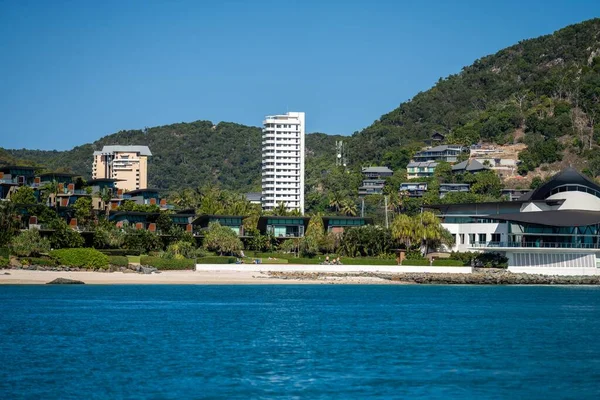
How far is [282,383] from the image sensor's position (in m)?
36.3

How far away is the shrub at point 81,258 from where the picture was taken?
89.3 meters

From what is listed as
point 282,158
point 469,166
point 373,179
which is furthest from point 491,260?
point 282,158

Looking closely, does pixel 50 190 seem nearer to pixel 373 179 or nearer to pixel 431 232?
pixel 431 232

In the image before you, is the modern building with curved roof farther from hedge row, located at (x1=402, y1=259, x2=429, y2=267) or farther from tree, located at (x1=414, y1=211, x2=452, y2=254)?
hedge row, located at (x1=402, y1=259, x2=429, y2=267)

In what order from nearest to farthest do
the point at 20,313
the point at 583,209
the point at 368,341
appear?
the point at 368,341 → the point at 20,313 → the point at 583,209

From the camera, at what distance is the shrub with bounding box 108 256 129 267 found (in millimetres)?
91875

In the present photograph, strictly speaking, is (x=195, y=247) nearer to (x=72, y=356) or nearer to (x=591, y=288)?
(x=591, y=288)

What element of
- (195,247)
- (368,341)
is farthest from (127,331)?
(195,247)

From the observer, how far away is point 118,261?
9219cm

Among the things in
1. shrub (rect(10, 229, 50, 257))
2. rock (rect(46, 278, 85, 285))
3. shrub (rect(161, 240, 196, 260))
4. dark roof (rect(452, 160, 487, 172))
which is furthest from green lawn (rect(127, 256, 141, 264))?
dark roof (rect(452, 160, 487, 172))

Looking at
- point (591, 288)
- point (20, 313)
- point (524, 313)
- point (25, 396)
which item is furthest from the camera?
point (591, 288)

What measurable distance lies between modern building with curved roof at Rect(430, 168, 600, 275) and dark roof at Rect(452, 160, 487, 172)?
6883 cm

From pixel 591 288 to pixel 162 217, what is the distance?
1934 inches

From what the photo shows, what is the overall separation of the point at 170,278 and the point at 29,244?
13.8 meters
